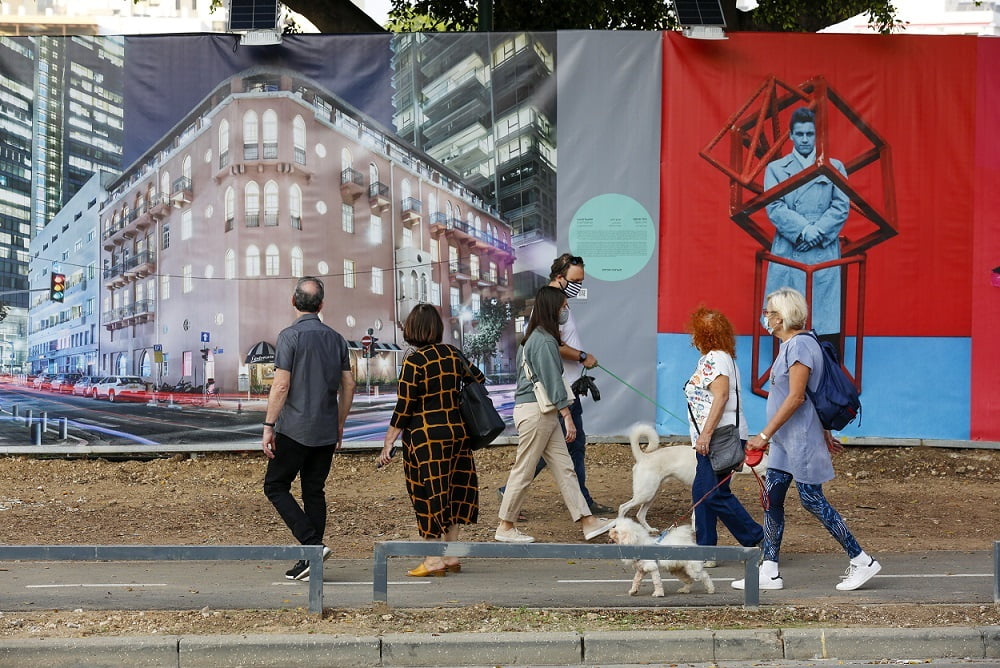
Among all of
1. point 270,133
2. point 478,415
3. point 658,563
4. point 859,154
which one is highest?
point 270,133

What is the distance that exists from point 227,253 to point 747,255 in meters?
5.69

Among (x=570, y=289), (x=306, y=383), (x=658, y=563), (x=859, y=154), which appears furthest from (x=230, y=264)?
(x=658, y=563)

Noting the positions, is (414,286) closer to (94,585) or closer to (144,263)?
(144,263)

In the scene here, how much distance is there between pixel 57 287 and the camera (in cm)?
1280

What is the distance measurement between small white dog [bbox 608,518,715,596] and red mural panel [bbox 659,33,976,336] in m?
5.75

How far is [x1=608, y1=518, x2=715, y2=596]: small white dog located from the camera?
21.7ft

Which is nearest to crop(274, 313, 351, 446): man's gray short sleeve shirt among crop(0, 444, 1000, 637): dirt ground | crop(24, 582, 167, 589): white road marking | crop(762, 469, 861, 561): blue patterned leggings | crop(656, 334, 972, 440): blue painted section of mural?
crop(24, 582, 167, 589): white road marking

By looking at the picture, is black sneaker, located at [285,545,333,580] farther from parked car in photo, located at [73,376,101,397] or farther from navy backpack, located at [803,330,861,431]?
parked car in photo, located at [73,376,101,397]

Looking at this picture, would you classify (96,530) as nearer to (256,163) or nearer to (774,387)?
(256,163)

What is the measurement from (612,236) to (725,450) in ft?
17.3

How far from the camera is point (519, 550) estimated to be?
589cm

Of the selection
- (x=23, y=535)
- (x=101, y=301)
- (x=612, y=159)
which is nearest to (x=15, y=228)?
(x=101, y=301)

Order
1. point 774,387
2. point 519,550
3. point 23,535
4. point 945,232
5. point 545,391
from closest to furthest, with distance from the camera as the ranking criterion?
point 519,550 → point 774,387 → point 545,391 → point 23,535 → point 945,232

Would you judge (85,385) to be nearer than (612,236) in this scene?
No
